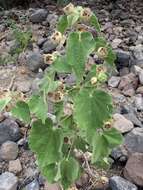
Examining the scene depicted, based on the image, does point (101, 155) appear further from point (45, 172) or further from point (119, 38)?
point (119, 38)

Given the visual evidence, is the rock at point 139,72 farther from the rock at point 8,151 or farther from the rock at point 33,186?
the rock at point 33,186

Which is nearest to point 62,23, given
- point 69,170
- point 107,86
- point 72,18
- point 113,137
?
point 72,18

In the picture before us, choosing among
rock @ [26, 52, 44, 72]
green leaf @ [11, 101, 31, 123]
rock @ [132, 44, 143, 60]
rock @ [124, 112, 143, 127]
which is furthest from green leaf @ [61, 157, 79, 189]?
rock @ [132, 44, 143, 60]

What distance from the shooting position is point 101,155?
6.85ft

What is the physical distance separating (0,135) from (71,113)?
932 mm

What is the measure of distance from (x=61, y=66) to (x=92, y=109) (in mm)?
230

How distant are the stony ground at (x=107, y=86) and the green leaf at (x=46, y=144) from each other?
16 centimetres

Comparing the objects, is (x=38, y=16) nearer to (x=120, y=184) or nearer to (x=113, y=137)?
(x=120, y=184)

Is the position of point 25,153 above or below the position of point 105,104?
below

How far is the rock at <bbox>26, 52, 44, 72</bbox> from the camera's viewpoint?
147 inches

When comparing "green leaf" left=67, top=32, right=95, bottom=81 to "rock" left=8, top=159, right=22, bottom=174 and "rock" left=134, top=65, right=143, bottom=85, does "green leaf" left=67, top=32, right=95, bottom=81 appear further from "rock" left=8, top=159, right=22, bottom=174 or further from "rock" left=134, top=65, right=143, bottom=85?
"rock" left=134, top=65, right=143, bottom=85

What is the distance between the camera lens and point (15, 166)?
2.88 metres

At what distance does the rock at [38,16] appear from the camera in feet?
15.3

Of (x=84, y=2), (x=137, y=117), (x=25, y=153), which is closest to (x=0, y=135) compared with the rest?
(x=25, y=153)
